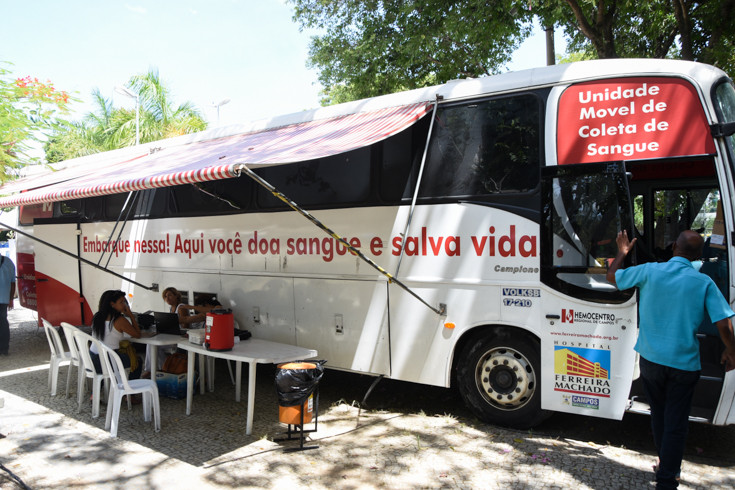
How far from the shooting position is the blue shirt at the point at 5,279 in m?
9.41

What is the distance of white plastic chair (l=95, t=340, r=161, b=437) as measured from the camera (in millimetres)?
5555

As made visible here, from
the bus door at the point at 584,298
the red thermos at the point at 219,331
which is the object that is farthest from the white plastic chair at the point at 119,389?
the bus door at the point at 584,298

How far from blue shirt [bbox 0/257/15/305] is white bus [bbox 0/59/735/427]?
8.50 feet

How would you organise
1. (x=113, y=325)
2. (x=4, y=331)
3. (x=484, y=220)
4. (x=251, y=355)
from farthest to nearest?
(x=4, y=331), (x=113, y=325), (x=251, y=355), (x=484, y=220)

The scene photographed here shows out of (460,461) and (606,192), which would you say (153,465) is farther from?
(606,192)

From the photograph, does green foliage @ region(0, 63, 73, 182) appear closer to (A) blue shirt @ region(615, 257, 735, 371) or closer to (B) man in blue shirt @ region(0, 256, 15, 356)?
(B) man in blue shirt @ region(0, 256, 15, 356)

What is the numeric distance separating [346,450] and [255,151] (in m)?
2.93

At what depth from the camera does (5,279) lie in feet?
31.1

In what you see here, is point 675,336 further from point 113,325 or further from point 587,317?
point 113,325

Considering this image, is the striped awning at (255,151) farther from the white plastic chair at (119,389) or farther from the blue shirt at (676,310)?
the blue shirt at (676,310)

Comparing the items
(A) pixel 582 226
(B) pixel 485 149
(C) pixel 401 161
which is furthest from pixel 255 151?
(A) pixel 582 226

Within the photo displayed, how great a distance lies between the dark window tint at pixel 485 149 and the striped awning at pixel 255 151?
38 centimetres

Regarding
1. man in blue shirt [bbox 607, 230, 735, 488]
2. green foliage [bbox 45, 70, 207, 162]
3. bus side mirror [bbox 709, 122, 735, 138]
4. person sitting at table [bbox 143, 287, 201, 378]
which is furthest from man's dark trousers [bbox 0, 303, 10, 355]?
green foliage [bbox 45, 70, 207, 162]

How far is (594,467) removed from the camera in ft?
15.2
